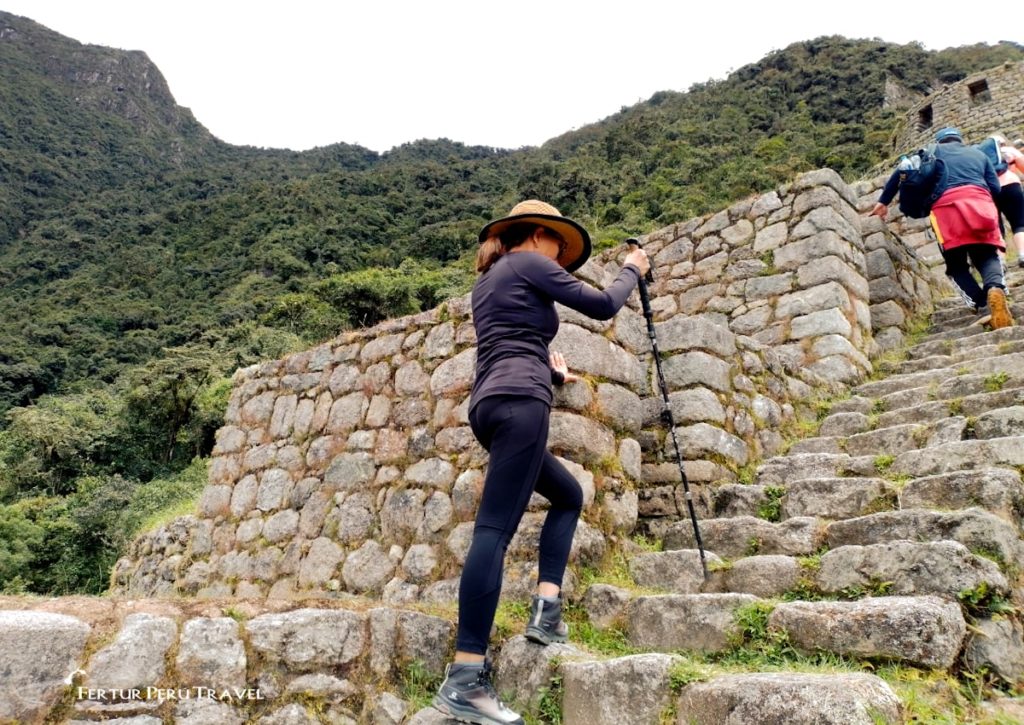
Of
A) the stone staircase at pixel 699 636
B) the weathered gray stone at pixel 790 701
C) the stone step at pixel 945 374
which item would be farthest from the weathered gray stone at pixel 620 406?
the stone step at pixel 945 374

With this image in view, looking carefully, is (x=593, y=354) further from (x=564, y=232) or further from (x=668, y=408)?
(x=564, y=232)

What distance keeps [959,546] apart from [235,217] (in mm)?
54122

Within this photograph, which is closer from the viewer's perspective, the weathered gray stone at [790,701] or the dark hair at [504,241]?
the weathered gray stone at [790,701]

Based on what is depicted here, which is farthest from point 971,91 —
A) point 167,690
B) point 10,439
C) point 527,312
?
point 10,439

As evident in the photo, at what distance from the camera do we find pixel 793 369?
4.77 m

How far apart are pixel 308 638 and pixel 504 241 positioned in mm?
1576

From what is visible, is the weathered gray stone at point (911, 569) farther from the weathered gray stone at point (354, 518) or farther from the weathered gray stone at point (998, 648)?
the weathered gray stone at point (354, 518)

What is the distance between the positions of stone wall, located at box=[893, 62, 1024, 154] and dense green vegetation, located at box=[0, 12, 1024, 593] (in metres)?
2.78

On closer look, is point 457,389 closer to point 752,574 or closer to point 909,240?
point 752,574

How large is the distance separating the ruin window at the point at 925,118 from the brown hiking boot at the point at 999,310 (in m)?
19.1

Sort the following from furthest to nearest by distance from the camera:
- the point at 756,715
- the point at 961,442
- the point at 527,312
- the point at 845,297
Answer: the point at 845,297
the point at 961,442
the point at 527,312
the point at 756,715

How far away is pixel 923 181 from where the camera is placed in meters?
5.22

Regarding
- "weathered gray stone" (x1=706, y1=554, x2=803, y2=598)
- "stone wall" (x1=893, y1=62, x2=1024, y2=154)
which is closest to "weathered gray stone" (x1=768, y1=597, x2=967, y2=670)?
"weathered gray stone" (x1=706, y1=554, x2=803, y2=598)

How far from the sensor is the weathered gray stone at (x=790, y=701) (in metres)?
1.50
